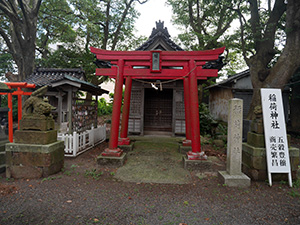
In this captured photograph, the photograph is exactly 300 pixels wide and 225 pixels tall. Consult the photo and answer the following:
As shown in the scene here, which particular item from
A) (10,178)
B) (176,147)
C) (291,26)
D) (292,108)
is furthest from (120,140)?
(292,108)

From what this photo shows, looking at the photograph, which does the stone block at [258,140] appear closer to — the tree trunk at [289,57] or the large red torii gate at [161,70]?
the large red torii gate at [161,70]

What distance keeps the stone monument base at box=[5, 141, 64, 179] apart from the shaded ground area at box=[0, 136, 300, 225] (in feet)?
0.69

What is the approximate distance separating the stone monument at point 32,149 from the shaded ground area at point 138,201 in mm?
261

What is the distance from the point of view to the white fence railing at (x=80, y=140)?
6.41 m

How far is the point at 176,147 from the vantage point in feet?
26.1

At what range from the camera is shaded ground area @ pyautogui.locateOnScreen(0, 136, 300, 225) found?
301 cm

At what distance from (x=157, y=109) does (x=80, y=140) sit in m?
5.45

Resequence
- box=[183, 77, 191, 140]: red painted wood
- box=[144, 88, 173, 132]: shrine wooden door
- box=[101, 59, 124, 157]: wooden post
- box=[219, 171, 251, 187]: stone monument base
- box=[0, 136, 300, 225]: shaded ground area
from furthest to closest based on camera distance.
→ box=[144, 88, 173, 132]: shrine wooden door → box=[183, 77, 191, 140]: red painted wood → box=[101, 59, 124, 157]: wooden post → box=[219, 171, 251, 187]: stone monument base → box=[0, 136, 300, 225]: shaded ground area

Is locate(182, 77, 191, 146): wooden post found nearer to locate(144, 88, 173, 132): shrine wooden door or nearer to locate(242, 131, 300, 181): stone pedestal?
locate(242, 131, 300, 181): stone pedestal

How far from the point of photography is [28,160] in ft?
14.5

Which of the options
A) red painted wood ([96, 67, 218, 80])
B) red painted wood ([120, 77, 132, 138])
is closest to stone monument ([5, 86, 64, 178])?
red painted wood ([96, 67, 218, 80])

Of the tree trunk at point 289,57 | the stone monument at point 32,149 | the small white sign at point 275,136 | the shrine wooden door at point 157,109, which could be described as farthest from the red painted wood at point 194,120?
the shrine wooden door at point 157,109

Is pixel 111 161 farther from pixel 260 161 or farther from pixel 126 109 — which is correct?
pixel 260 161

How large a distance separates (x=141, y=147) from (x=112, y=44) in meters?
13.4
